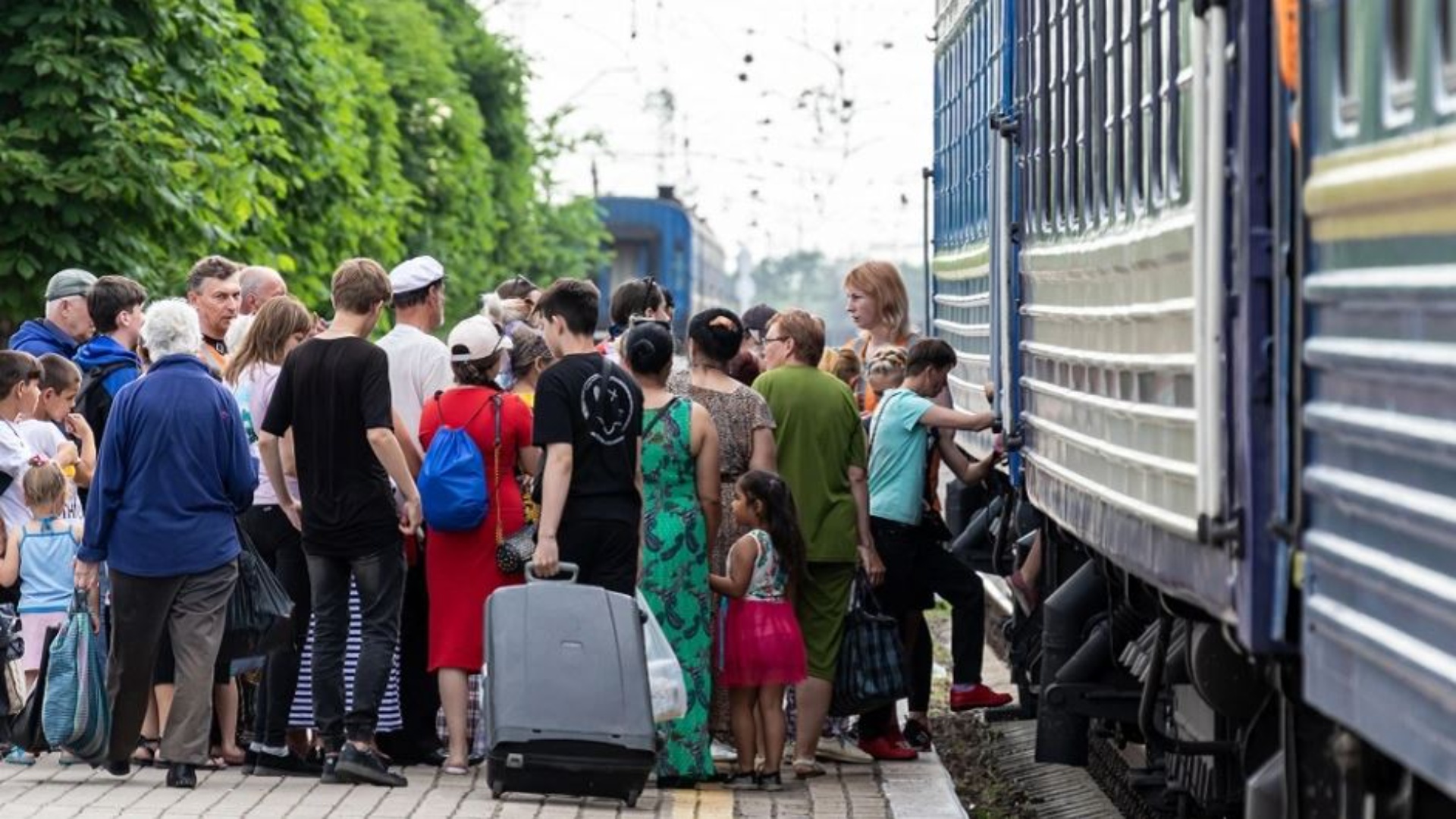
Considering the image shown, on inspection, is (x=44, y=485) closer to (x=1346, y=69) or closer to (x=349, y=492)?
(x=349, y=492)

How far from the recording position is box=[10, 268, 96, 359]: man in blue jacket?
12.3m

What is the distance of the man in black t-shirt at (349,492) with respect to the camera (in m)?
10.4

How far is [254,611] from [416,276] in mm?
1416

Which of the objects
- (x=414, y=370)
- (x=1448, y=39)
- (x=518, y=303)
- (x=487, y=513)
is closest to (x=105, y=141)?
(x=518, y=303)

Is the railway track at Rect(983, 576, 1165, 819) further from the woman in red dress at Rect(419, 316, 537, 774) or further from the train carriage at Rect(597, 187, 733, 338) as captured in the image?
the train carriage at Rect(597, 187, 733, 338)

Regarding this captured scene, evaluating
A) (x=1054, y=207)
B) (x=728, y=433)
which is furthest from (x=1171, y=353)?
Result: (x=728, y=433)

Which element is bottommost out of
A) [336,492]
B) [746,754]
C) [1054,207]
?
[746,754]

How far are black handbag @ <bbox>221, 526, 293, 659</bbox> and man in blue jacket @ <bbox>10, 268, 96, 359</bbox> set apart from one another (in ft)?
7.21

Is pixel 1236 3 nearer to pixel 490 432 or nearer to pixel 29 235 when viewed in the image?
pixel 490 432

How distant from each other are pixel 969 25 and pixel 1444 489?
1111cm

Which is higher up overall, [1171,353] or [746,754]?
[1171,353]

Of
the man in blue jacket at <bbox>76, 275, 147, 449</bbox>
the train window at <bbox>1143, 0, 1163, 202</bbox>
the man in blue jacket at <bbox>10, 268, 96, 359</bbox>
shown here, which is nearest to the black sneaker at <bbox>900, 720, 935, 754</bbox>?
the man in blue jacket at <bbox>76, 275, 147, 449</bbox>

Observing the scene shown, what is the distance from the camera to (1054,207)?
32.6 ft

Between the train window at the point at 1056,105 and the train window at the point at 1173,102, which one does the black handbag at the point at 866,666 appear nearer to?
the train window at the point at 1056,105
